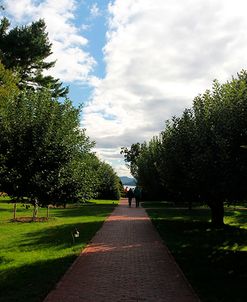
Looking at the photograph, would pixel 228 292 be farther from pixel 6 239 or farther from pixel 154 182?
pixel 154 182

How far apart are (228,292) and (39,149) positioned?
6704 mm

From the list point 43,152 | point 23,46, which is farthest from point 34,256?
point 23,46

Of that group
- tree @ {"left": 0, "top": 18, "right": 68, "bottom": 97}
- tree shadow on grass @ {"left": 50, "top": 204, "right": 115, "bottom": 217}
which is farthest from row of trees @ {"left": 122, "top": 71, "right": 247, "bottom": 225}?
tree @ {"left": 0, "top": 18, "right": 68, "bottom": 97}

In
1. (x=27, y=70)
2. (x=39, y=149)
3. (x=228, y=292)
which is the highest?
(x=27, y=70)

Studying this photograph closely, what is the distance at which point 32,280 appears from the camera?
379 inches

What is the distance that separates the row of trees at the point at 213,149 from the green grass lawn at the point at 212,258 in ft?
5.35

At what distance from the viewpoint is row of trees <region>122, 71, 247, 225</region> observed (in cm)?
1365

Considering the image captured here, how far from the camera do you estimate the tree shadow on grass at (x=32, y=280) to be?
329 inches

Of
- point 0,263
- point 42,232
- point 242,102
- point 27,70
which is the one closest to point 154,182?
point 27,70

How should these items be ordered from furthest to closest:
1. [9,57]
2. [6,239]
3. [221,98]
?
[9,57] < [221,98] < [6,239]

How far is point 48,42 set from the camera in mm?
41000

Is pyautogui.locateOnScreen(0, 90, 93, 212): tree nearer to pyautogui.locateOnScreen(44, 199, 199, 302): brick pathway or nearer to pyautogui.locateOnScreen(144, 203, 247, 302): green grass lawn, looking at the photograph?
pyautogui.locateOnScreen(44, 199, 199, 302): brick pathway

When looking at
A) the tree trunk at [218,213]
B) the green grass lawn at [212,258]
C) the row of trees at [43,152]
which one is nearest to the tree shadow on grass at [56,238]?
the row of trees at [43,152]

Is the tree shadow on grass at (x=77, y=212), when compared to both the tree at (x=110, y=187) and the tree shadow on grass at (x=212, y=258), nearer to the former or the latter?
the tree shadow on grass at (x=212, y=258)
